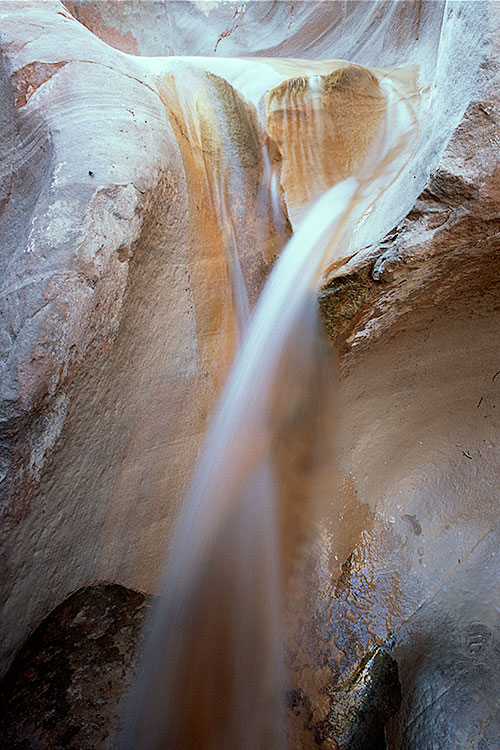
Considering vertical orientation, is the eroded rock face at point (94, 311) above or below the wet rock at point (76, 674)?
above

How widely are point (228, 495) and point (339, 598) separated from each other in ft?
2.21

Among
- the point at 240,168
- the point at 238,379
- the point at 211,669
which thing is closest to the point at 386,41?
the point at 240,168

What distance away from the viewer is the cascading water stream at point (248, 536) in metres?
1.85

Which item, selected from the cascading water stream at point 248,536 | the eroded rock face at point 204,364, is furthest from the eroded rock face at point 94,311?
the cascading water stream at point 248,536

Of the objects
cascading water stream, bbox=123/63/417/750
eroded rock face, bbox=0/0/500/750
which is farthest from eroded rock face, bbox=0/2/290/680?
cascading water stream, bbox=123/63/417/750

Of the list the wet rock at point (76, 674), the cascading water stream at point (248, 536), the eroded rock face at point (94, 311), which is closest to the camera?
the eroded rock face at point (94, 311)

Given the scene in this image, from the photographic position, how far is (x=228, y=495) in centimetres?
200

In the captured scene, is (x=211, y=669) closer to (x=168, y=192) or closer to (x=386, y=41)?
(x=168, y=192)

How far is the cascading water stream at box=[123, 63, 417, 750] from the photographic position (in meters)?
1.85

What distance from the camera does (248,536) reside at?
2.04 metres

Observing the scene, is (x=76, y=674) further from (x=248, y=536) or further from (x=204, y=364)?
(x=204, y=364)

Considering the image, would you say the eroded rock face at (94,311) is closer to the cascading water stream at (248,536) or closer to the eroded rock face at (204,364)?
the eroded rock face at (204,364)

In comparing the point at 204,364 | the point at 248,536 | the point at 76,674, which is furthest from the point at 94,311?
the point at 76,674

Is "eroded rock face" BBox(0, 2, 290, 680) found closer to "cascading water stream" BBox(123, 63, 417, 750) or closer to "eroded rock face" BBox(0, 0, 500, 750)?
"eroded rock face" BBox(0, 0, 500, 750)
